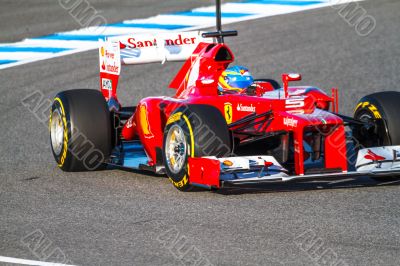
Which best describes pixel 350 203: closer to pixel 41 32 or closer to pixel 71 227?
pixel 71 227

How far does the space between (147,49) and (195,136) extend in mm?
2418

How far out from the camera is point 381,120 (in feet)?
31.1

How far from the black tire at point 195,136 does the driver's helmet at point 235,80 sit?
0.97 m

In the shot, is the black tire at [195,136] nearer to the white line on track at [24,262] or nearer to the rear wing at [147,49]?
the rear wing at [147,49]

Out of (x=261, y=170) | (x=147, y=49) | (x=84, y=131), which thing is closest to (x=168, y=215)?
(x=261, y=170)

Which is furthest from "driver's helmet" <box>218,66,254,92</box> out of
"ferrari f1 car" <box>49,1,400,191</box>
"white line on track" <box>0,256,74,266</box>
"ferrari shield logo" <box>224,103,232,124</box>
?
"white line on track" <box>0,256,74,266</box>

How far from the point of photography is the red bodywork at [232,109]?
8961 millimetres

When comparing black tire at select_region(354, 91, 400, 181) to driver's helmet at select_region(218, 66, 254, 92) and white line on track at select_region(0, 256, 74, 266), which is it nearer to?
driver's helmet at select_region(218, 66, 254, 92)

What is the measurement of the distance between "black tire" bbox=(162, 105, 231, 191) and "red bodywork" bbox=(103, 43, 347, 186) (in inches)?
6.0

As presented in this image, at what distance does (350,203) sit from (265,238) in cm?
135

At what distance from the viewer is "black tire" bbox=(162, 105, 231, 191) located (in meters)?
8.74

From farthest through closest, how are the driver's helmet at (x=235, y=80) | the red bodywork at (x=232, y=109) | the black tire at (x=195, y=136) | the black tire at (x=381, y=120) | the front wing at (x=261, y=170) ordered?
the driver's helmet at (x=235, y=80)
the black tire at (x=381, y=120)
the red bodywork at (x=232, y=109)
the black tire at (x=195, y=136)
the front wing at (x=261, y=170)

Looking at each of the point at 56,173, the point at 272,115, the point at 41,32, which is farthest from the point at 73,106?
the point at 41,32

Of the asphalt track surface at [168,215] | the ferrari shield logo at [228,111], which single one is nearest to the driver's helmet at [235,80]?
the ferrari shield logo at [228,111]
